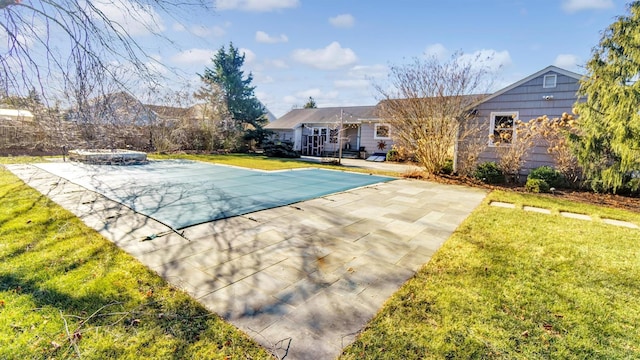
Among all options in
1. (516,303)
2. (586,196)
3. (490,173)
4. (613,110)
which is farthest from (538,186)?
(516,303)

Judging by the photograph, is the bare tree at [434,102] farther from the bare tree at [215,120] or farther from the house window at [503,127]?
the bare tree at [215,120]

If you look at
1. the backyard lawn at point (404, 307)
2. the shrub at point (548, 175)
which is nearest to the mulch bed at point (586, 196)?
the shrub at point (548, 175)

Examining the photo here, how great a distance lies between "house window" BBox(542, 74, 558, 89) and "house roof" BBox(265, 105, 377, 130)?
34.4 ft

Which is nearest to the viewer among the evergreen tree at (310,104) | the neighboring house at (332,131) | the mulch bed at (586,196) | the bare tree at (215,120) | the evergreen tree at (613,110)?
the evergreen tree at (613,110)

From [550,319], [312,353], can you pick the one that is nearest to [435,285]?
[550,319]

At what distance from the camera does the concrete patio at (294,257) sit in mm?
2287

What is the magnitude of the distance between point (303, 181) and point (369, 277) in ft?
20.4

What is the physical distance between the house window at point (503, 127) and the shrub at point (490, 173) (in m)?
0.94

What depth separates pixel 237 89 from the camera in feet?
74.3

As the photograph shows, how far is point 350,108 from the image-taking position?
22.4 meters

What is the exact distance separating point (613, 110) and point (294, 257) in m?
8.54

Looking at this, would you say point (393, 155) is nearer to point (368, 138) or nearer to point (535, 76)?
point (368, 138)

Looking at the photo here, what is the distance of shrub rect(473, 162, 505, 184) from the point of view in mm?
9508

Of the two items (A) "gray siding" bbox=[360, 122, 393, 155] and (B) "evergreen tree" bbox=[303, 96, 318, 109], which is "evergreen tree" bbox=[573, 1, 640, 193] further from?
(B) "evergreen tree" bbox=[303, 96, 318, 109]
